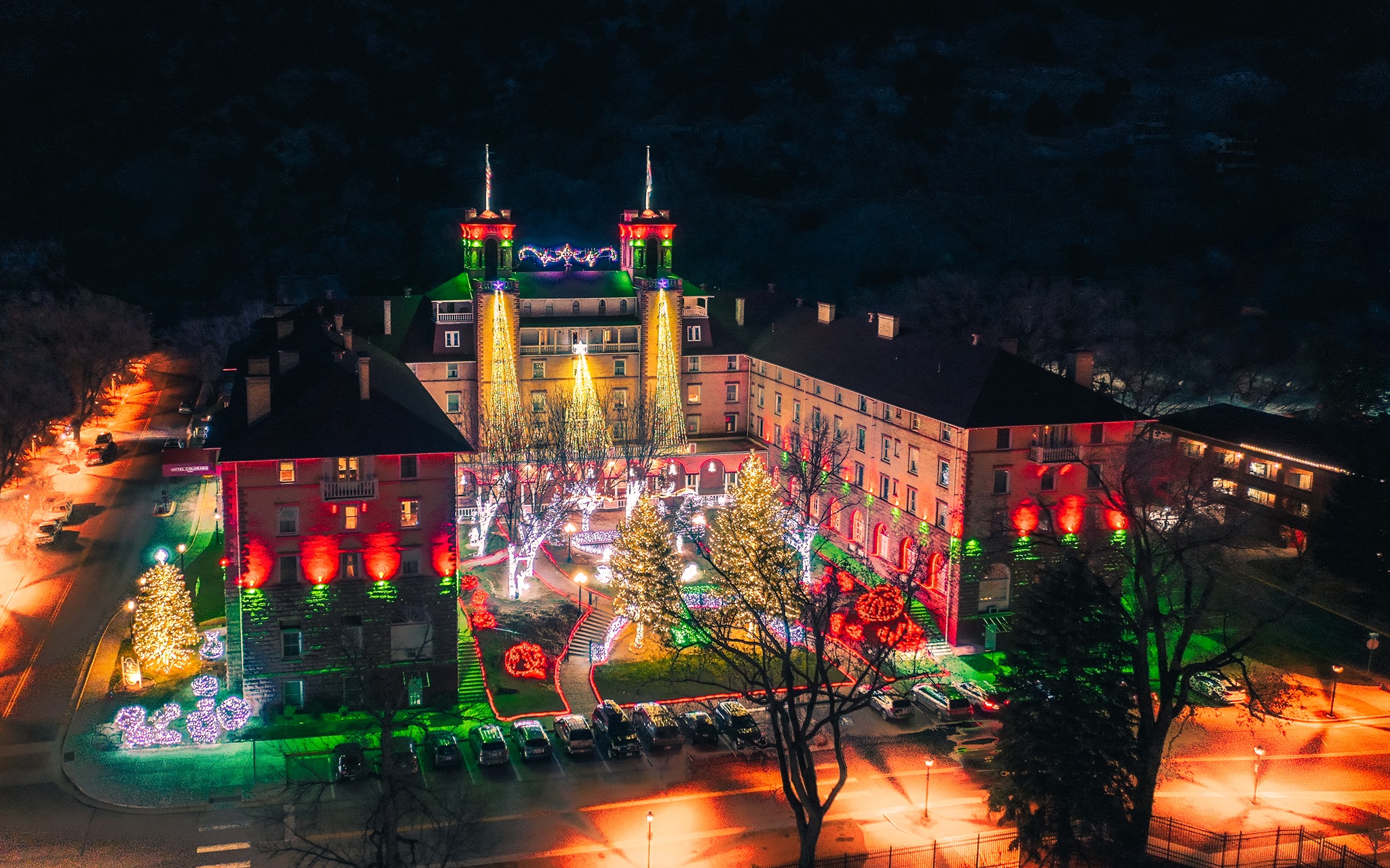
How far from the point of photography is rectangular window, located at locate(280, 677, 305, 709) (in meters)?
50.3

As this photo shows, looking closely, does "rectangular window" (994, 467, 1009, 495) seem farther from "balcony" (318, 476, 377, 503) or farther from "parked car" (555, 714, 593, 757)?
"balcony" (318, 476, 377, 503)

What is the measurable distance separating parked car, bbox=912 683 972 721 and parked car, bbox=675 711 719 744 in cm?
980

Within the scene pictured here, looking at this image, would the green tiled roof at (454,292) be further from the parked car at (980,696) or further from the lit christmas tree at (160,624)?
the parked car at (980,696)

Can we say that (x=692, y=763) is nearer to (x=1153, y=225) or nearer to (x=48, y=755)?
(x=48, y=755)

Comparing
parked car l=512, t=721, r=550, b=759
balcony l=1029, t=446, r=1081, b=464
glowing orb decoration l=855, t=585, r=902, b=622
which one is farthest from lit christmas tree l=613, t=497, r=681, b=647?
balcony l=1029, t=446, r=1081, b=464

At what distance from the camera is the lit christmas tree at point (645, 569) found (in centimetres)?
5628

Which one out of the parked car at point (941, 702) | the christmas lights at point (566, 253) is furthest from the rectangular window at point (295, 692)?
the christmas lights at point (566, 253)

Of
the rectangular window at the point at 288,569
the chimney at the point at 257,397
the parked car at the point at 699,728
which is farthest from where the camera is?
the chimney at the point at 257,397

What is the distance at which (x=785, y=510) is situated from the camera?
6725 cm

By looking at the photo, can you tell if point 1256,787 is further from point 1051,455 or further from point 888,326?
point 888,326

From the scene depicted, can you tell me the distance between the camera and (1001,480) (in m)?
60.0

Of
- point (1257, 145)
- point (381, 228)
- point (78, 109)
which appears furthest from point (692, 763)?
point (78, 109)

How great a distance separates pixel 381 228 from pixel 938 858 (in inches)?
5885

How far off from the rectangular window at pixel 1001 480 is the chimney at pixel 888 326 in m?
14.9
